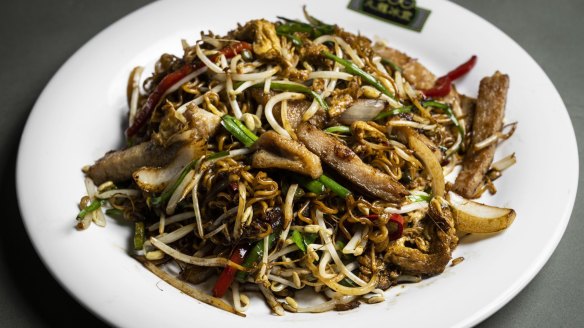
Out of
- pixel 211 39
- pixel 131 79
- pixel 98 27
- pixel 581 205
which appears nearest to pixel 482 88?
pixel 581 205

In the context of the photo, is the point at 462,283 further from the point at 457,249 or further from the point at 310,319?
the point at 310,319

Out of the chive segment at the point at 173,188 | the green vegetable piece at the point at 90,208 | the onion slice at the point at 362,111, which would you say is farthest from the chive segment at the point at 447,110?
the green vegetable piece at the point at 90,208

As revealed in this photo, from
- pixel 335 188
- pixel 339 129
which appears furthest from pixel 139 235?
pixel 339 129

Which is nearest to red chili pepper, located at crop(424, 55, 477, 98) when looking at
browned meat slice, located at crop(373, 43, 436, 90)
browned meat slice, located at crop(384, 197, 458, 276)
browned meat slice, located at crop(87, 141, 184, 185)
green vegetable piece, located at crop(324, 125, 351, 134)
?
browned meat slice, located at crop(373, 43, 436, 90)

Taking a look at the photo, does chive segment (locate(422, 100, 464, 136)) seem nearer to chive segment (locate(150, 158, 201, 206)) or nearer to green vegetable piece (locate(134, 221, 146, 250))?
chive segment (locate(150, 158, 201, 206))

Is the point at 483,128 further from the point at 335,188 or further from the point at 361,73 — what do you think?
the point at 335,188

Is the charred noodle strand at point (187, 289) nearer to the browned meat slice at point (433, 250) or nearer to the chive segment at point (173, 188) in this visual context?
the chive segment at point (173, 188)
